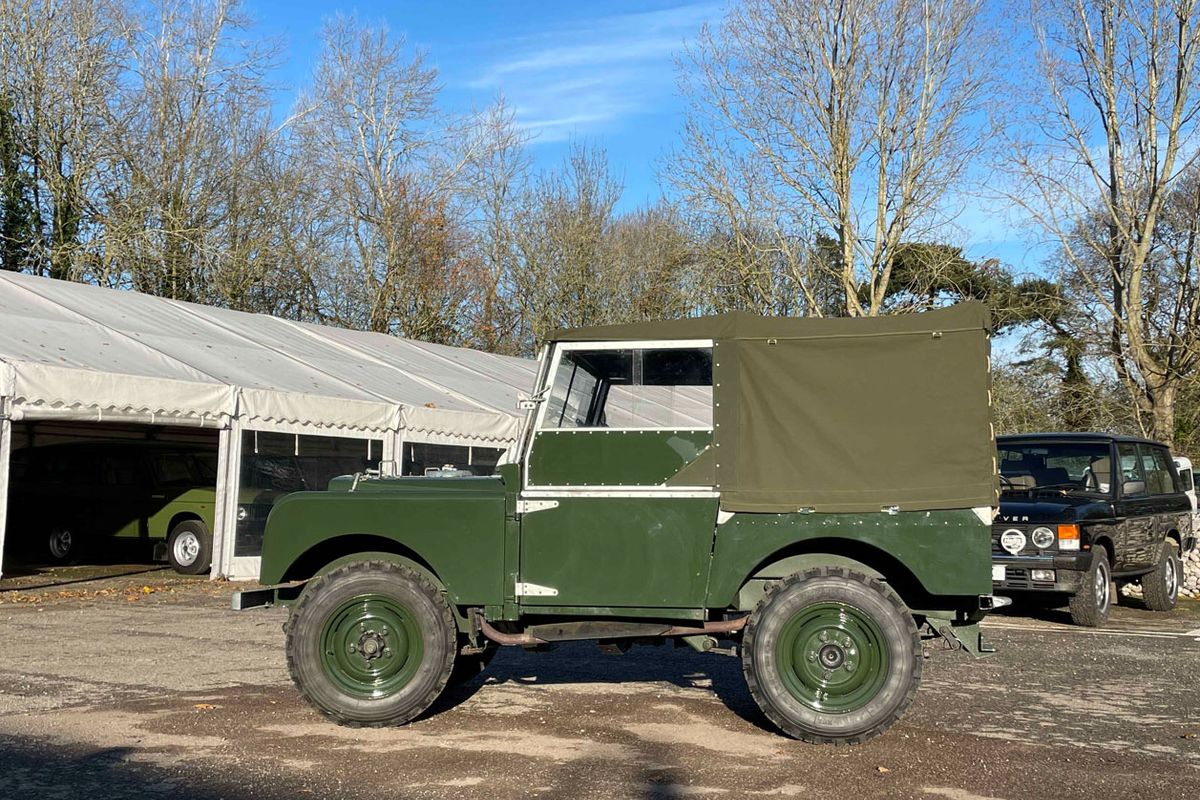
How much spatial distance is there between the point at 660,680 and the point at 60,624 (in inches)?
251

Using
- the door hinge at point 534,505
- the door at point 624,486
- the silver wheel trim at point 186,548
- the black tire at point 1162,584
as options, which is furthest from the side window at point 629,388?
the silver wheel trim at point 186,548

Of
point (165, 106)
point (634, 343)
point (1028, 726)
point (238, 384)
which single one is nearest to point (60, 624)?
point (238, 384)

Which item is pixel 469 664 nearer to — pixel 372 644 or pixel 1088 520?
pixel 372 644

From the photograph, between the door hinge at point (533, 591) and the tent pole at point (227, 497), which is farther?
the tent pole at point (227, 497)

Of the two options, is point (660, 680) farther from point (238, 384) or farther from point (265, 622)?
point (238, 384)

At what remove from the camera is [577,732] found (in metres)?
6.79

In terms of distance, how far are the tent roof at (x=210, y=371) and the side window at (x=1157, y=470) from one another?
9.70 meters

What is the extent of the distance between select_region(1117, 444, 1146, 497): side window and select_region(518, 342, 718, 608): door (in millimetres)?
7973

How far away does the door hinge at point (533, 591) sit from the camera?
6.78 metres

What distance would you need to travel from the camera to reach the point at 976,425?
21.7 feet

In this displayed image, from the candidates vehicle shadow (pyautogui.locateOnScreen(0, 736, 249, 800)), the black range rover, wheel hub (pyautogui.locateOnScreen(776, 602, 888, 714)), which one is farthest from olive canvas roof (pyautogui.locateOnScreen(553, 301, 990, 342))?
the black range rover

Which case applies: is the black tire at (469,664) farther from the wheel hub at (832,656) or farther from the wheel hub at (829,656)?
the wheel hub at (832,656)

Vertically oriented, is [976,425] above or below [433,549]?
above

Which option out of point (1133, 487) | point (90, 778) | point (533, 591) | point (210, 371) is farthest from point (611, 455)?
point (210, 371)
